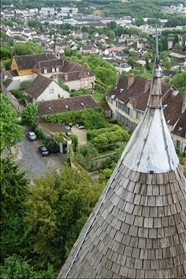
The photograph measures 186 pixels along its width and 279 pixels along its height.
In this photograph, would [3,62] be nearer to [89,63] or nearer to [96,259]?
[89,63]

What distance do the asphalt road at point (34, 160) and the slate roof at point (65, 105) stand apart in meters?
5.51

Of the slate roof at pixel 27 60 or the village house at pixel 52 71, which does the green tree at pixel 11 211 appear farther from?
the slate roof at pixel 27 60

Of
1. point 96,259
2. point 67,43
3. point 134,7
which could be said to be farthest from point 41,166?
point 134,7

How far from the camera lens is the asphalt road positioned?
30375 mm

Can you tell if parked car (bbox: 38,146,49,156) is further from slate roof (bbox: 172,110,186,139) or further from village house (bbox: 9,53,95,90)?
village house (bbox: 9,53,95,90)

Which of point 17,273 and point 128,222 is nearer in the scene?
point 128,222

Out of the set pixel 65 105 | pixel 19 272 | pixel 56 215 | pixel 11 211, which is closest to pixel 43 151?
pixel 65 105

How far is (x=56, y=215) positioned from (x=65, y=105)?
2489 cm

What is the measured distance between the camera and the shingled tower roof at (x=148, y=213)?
5.36 meters

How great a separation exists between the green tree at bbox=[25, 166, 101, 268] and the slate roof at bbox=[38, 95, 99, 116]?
22.4 meters

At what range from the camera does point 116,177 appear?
5.80 m

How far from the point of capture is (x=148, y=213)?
5395 millimetres

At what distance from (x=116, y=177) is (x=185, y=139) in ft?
90.0

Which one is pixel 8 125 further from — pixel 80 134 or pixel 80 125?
pixel 80 125
